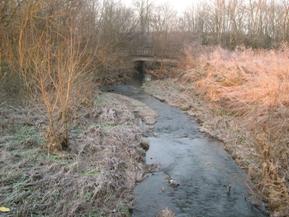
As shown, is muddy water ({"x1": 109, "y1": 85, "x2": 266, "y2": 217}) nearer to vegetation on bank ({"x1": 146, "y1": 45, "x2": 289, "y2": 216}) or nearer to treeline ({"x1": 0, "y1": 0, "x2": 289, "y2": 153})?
vegetation on bank ({"x1": 146, "y1": 45, "x2": 289, "y2": 216})

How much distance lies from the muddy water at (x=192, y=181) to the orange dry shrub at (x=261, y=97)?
649 mm

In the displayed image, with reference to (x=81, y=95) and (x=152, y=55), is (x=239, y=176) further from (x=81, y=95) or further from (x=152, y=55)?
(x=152, y=55)

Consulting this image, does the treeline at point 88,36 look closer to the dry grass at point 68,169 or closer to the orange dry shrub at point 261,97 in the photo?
the dry grass at point 68,169

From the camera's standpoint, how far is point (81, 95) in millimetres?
10648

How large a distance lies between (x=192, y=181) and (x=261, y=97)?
14.7 feet

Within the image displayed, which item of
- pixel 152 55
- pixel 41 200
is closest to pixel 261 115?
pixel 41 200

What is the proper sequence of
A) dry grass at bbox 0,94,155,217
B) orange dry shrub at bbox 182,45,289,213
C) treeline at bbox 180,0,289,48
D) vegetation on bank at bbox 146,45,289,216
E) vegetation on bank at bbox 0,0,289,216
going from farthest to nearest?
treeline at bbox 180,0,289,48
vegetation on bank at bbox 146,45,289,216
orange dry shrub at bbox 182,45,289,213
vegetation on bank at bbox 0,0,289,216
dry grass at bbox 0,94,155,217

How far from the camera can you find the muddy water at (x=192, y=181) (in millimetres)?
5824

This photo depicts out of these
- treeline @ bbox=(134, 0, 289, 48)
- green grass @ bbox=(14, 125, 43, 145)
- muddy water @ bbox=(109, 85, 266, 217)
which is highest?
treeline @ bbox=(134, 0, 289, 48)

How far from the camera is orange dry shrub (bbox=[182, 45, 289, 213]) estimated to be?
6430 mm

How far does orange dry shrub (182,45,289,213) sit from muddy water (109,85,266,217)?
0.65 m

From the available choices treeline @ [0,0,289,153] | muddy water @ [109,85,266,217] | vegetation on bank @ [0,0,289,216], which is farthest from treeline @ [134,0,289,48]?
muddy water @ [109,85,266,217]

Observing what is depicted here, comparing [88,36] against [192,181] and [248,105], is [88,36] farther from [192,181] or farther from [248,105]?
[192,181]

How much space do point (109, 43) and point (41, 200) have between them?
15829mm
